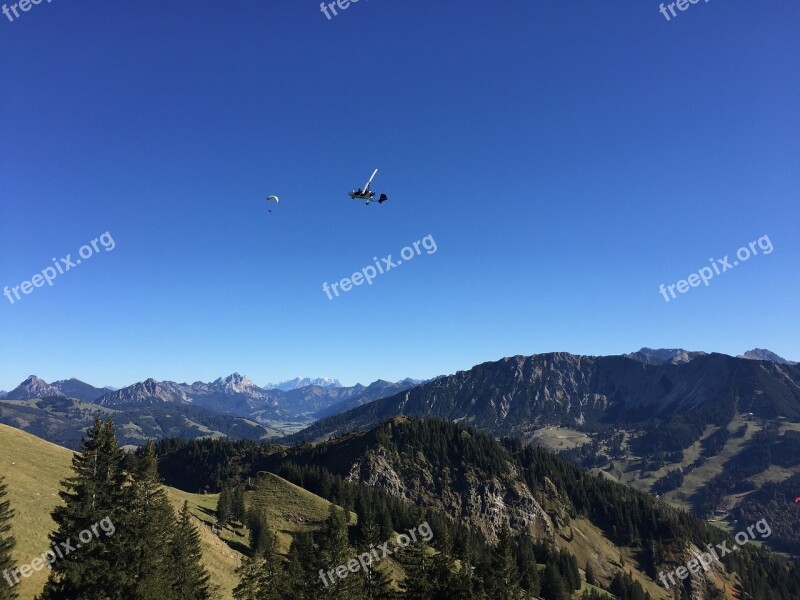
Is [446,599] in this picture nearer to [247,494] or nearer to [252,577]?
[252,577]

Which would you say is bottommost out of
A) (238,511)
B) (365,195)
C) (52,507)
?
(238,511)

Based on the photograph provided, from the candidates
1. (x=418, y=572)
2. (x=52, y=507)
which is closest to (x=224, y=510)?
(x=52, y=507)

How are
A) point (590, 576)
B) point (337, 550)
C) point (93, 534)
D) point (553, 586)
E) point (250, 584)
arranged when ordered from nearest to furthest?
point (93, 534) → point (337, 550) → point (250, 584) → point (553, 586) → point (590, 576)

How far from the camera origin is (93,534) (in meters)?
33.5

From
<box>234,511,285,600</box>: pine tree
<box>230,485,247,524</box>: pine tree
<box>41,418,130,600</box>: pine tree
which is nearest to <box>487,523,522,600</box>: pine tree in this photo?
<box>234,511,285,600</box>: pine tree

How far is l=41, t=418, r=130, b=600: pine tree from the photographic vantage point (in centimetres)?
3297

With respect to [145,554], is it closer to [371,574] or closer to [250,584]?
[250,584]

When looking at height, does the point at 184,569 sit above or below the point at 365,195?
below

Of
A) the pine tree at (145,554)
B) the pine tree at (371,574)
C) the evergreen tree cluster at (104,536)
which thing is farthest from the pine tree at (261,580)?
the evergreen tree cluster at (104,536)

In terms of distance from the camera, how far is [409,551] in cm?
4791

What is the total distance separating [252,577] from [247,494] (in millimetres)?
85849

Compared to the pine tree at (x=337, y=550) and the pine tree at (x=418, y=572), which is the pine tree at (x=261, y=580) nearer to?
the pine tree at (x=337, y=550)

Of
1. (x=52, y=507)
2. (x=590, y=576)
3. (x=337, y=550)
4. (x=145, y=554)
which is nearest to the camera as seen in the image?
(x=145, y=554)

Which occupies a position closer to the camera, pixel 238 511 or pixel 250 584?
pixel 250 584
